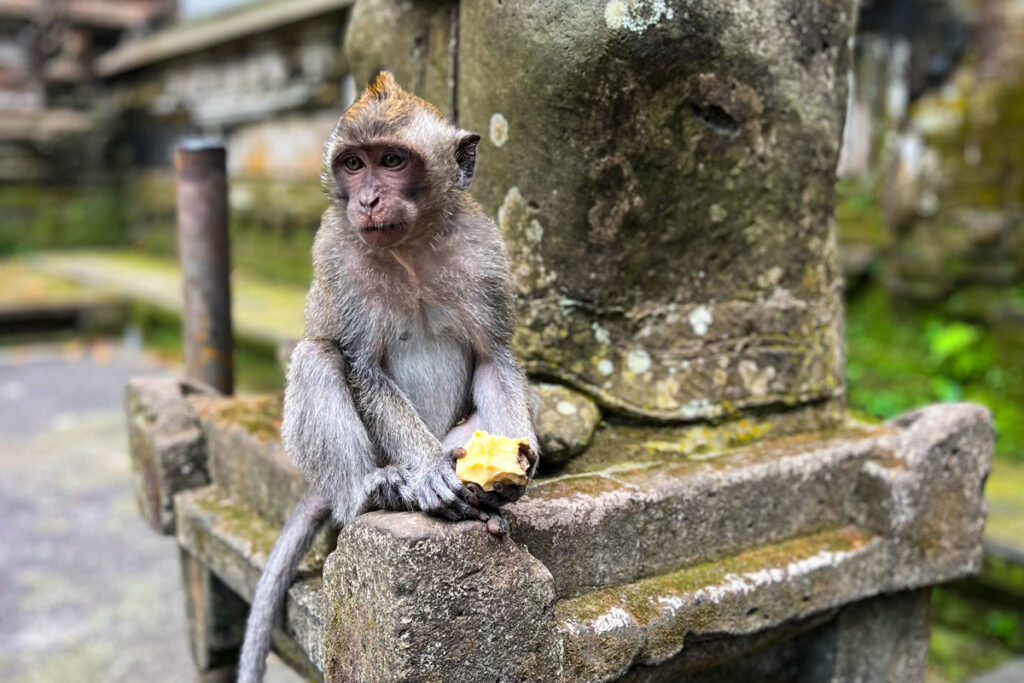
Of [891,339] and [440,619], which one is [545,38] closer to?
[440,619]

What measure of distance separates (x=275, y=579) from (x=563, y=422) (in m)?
0.82

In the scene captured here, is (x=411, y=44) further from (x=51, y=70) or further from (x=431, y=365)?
(x=51, y=70)

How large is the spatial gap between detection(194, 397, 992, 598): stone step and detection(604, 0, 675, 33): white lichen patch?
107 centimetres

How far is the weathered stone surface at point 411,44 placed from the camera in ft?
9.18

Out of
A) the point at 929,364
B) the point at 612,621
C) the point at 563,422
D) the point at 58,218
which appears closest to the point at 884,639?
the point at 612,621

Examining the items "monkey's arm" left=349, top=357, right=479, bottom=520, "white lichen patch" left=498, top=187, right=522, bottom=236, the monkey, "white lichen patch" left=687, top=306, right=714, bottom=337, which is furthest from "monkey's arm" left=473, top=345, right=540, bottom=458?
"white lichen patch" left=687, top=306, right=714, bottom=337

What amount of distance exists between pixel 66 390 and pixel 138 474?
529cm

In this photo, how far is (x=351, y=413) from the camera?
205 centimetres

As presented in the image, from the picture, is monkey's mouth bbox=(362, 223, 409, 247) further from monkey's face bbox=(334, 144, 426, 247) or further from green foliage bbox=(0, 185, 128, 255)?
green foliage bbox=(0, 185, 128, 255)

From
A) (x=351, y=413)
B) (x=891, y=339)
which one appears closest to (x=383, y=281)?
(x=351, y=413)

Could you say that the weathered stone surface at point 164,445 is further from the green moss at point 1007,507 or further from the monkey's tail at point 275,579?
the green moss at point 1007,507

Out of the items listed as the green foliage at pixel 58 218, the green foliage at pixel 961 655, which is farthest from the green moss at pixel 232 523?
the green foliage at pixel 58 218

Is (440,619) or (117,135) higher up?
(117,135)

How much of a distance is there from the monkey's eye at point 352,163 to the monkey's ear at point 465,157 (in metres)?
0.24
